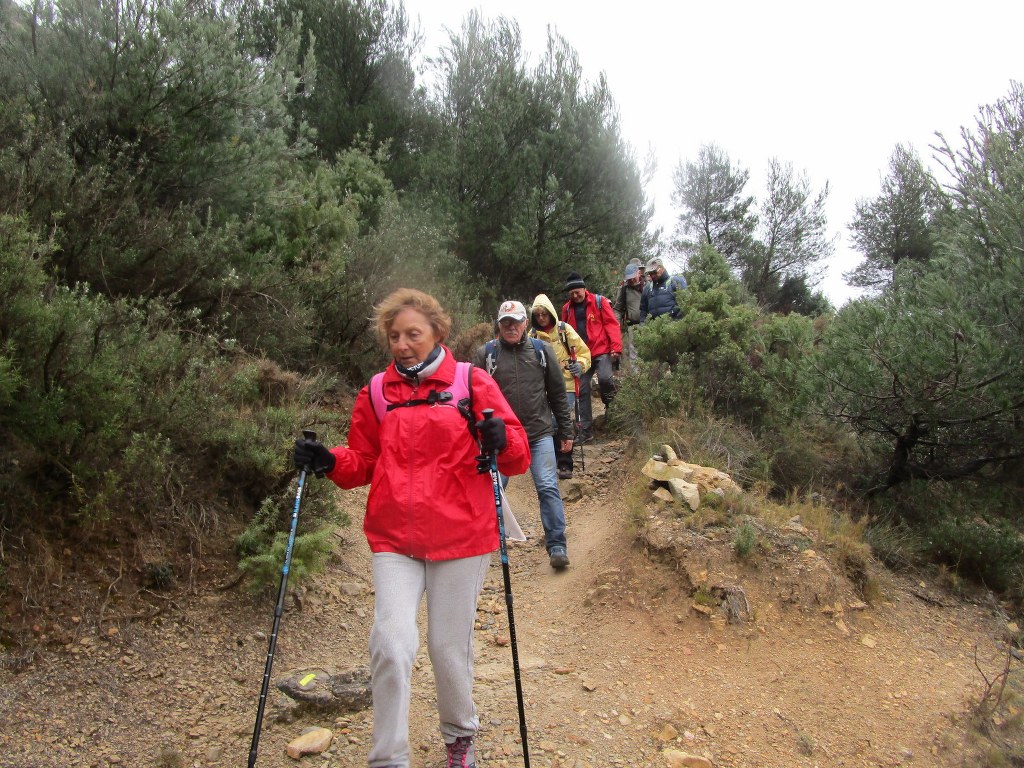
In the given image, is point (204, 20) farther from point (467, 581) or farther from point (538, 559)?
point (467, 581)

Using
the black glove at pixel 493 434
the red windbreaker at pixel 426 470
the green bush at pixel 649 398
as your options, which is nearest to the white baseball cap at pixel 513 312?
the red windbreaker at pixel 426 470

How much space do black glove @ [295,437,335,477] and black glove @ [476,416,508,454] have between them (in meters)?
0.74

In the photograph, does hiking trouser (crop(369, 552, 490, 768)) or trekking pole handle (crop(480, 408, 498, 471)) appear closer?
hiking trouser (crop(369, 552, 490, 768))

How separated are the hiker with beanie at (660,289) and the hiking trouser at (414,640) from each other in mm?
8031

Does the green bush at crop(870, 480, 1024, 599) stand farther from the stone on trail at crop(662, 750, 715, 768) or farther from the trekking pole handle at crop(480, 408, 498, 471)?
the trekking pole handle at crop(480, 408, 498, 471)

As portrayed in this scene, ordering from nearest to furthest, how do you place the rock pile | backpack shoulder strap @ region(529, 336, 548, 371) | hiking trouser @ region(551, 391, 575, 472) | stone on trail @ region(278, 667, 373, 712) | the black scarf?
the black scarf < stone on trail @ region(278, 667, 373, 712) < backpack shoulder strap @ region(529, 336, 548, 371) < the rock pile < hiking trouser @ region(551, 391, 575, 472)

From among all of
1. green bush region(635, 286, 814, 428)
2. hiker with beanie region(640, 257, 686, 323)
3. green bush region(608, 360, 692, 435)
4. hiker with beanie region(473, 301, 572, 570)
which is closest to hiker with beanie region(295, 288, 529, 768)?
hiker with beanie region(473, 301, 572, 570)

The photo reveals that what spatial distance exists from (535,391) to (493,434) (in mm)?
→ 2678

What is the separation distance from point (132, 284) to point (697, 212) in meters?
25.5

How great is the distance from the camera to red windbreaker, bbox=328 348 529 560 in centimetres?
304

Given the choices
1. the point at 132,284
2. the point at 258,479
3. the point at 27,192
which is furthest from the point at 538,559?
the point at 27,192

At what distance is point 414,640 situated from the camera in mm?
2893

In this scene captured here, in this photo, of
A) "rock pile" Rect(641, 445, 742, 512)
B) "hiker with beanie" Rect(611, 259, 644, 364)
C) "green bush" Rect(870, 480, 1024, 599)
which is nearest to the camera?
"rock pile" Rect(641, 445, 742, 512)

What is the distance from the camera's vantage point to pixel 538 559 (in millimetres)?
6543
